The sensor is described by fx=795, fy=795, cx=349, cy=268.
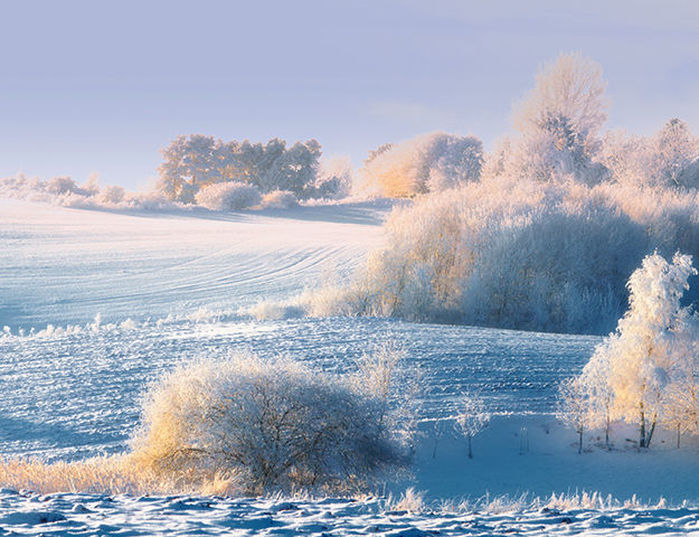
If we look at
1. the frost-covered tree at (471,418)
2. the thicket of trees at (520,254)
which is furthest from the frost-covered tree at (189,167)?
the frost-covered tree at (471,418)

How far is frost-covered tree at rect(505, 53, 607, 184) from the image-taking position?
88.8 ft

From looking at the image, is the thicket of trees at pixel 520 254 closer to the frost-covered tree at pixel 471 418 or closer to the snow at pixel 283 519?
the frost-covered tree at pixel 471 418

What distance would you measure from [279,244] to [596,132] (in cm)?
1231

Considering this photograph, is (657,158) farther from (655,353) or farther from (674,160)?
(655,353)

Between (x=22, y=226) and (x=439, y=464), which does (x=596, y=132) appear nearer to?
(x=22, y=226)

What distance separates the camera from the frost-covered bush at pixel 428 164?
35594 millimetres

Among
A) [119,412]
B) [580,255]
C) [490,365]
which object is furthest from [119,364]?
[580,255]

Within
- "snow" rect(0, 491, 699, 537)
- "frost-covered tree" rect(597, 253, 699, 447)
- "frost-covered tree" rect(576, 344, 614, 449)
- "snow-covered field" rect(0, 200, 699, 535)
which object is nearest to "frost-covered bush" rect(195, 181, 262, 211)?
"snow-covered field" rect(0, 200, 699, 535)

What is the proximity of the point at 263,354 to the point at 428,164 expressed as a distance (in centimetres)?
2945

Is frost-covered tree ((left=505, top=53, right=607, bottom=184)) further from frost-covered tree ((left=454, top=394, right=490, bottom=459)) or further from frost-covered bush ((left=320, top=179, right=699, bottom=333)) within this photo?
frost-covered tree ((left=454, top=394, right=490, bottom=459))

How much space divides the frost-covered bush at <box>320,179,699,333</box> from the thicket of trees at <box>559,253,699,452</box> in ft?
20.4

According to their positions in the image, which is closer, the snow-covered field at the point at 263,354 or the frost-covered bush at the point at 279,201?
the snow-covered field at the point at 263,354

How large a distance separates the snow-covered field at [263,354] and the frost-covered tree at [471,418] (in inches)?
4.2

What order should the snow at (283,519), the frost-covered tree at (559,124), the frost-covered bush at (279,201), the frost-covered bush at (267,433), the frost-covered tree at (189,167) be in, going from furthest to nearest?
1. the frost-covered tree at (189,167)
2. the frost-covered bush at (279,201)
3. the frost-covered tree at (559,124)
4. the frost-covered bush at (267,433)
5. the snow at (283,519)
